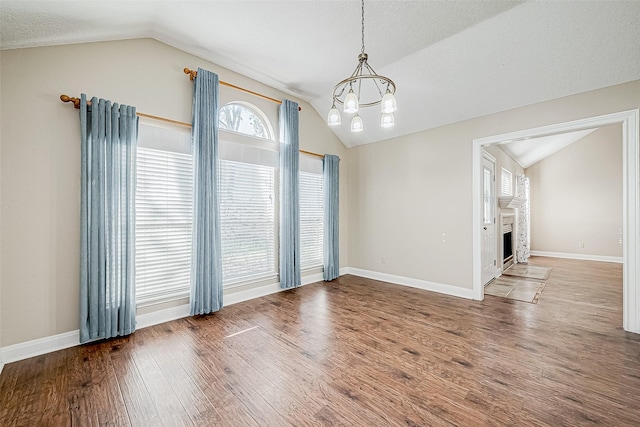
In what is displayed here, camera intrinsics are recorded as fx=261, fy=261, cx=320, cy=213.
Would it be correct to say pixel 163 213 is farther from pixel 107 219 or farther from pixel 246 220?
pixel 246 220

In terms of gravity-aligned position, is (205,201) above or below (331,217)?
above

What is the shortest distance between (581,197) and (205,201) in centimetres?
991

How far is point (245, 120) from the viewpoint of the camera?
405 cm

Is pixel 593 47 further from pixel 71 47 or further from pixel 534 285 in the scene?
pixel 71 47

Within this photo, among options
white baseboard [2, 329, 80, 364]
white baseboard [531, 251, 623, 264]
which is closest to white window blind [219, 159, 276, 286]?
white baseboard [2, 329, 80, 364]

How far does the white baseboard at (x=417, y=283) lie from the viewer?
4.14m

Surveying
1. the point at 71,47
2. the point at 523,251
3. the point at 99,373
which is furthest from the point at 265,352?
the point at 523,251

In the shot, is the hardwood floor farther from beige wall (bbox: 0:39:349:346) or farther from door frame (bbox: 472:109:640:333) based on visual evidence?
beige wall (bbox: 0:39:349:346)

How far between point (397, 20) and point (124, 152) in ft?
10.5

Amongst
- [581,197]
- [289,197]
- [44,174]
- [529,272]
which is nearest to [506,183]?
[529,272]

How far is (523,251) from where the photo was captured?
7.11 m

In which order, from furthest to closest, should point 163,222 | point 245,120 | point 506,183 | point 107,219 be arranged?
point 506,183
point 245,120
point 163,222
point 107,219

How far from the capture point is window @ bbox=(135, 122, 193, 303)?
9.93ft

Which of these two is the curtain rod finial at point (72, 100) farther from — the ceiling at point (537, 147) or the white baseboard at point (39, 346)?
the ceiling at point (537, 147)
